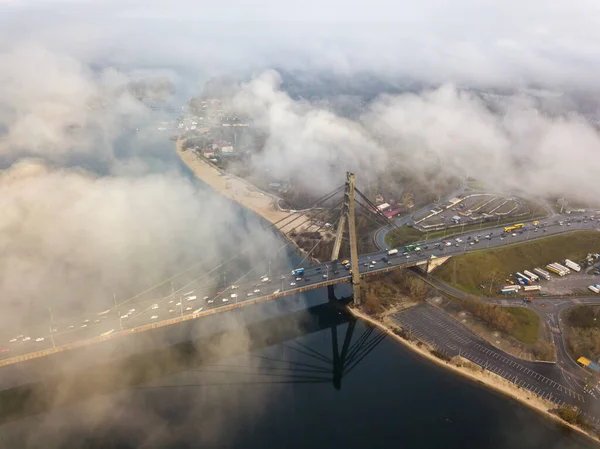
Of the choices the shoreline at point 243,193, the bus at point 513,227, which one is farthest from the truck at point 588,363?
the shoreline at point 243,193

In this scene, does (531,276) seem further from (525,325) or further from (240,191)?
(240,191)

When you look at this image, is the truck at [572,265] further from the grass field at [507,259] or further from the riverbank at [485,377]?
the riverbank at [485,377]

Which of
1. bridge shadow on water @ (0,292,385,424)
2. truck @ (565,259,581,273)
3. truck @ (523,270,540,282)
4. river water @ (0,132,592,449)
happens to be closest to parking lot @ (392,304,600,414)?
river water @ (0,132,592,449)

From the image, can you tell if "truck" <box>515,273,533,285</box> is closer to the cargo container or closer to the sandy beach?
the cargo container

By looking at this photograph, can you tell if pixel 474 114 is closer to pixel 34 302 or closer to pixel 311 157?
pixel 311 157

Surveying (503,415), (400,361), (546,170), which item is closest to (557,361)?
(503,415)
